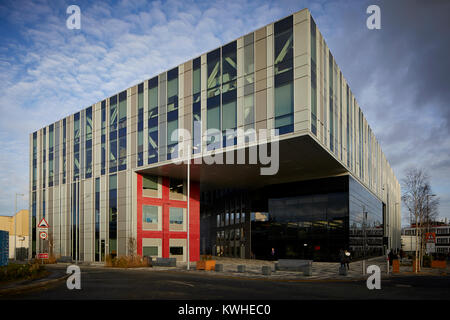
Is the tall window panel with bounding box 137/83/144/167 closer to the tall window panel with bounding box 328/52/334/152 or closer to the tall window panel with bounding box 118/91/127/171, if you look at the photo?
the tall window panel with bounding box 118/91/127/171

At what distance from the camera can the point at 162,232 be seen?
42500 millimetres

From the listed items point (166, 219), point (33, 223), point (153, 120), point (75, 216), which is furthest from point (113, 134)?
point (33, 223)

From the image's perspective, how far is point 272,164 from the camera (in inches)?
1426

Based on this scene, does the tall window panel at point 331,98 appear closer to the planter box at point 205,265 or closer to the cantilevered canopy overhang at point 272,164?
the cantilevered canopy overhang at point 272,164

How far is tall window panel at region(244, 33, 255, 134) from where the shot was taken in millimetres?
30812

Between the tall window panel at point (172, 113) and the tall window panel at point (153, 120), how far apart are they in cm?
200

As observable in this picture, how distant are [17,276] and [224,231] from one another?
4204 centimetres

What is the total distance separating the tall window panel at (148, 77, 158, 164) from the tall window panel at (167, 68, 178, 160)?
200 cm

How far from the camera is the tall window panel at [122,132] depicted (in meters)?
42.5

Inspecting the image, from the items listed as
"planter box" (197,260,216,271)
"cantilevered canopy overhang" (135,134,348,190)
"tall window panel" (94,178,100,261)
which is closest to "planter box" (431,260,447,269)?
"cantilevered canopy overhang" (135,134,348,190)

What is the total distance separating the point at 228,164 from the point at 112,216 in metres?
16.2

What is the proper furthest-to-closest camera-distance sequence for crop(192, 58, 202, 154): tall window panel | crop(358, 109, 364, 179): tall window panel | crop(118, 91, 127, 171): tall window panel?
crop(358, 109, 364, 179): tall window panel, crop(118, 91, 127, 171): tall window panel, crop(192, 58, 202, 154): tall window panel
